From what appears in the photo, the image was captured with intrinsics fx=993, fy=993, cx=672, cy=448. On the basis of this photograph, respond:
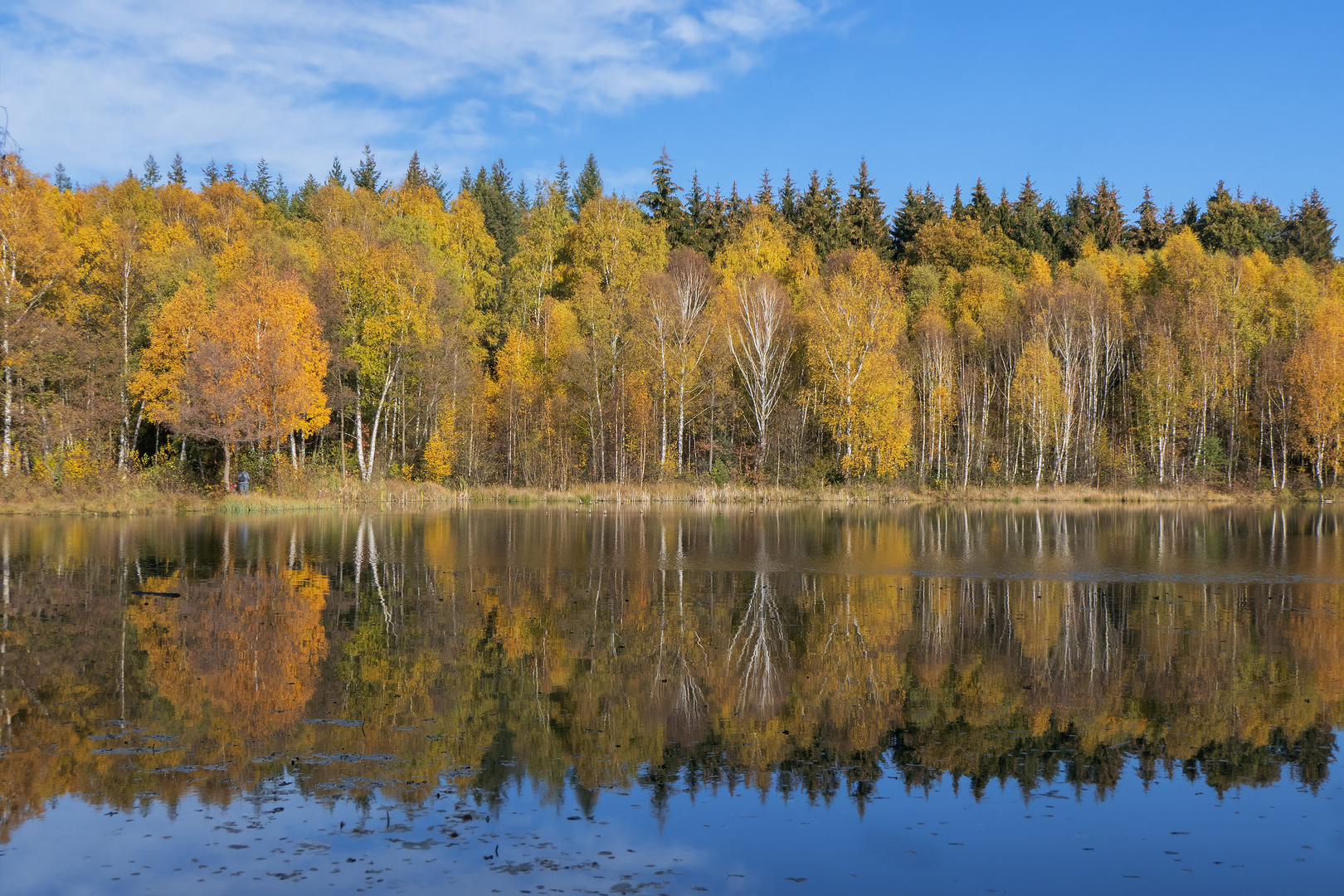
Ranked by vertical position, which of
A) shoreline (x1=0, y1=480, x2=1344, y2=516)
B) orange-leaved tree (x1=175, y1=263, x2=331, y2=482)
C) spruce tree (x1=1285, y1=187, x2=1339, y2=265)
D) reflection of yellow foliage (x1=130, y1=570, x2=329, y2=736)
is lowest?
reflection of yellow foliage (x1=130, y1=570, x2=329, y2=736)

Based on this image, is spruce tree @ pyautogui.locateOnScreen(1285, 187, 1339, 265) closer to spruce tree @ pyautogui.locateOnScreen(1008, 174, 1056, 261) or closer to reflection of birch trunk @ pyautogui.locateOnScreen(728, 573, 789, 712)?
spruce tree @ pyautogui.locateOnScreen(1008, 174, 1056, 261)

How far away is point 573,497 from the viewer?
54688mm

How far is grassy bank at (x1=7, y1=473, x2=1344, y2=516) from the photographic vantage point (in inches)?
1633

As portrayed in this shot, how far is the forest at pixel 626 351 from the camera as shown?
152 ft

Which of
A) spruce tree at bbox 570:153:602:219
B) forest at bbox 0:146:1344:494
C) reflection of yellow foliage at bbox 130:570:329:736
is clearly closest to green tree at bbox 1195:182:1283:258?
forest at bbox 0:146:1344:494

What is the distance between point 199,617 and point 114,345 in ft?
119

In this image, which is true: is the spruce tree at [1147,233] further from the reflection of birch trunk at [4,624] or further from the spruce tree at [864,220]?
the reflection of birch trunk at [4,624]

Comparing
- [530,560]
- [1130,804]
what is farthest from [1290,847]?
[530,560]

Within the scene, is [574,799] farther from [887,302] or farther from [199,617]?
[887,302]

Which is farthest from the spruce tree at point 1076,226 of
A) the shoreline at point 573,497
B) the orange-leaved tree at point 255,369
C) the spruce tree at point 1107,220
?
the orange-leaved tree at point 255,369

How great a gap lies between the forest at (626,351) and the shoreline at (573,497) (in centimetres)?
130

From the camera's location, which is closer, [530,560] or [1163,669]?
[1163,669]

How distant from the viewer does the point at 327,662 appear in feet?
45.4

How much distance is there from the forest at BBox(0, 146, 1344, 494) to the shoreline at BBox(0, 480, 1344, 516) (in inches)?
51.0
